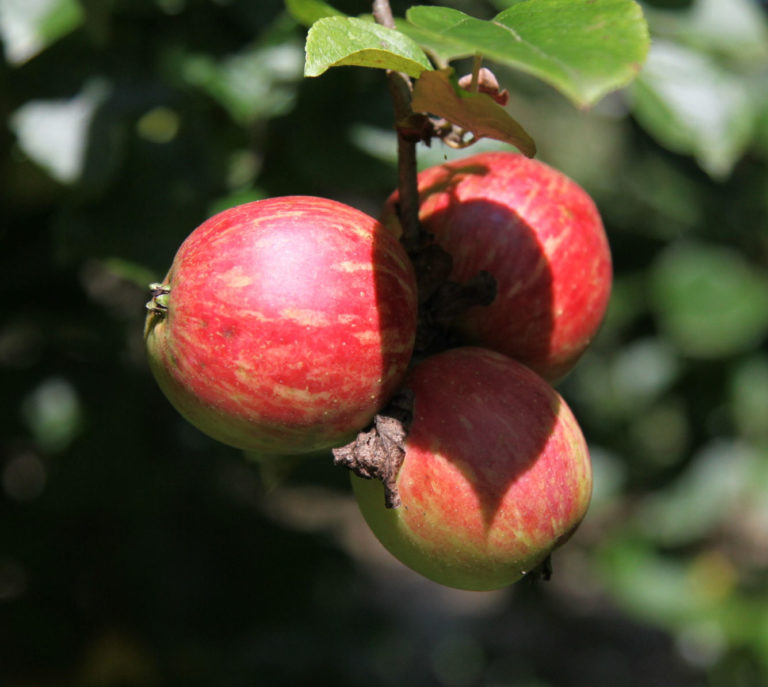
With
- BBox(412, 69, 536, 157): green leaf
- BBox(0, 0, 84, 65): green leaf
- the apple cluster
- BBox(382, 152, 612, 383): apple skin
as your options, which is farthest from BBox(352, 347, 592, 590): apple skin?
BBox(0, 0, 84, 65): green leaf

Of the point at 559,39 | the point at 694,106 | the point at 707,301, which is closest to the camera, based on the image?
the point at 559,39

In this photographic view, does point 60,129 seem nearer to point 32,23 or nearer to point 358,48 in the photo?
point 32,23

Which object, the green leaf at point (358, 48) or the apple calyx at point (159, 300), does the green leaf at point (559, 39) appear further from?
the apple calyx at point (159, 300)

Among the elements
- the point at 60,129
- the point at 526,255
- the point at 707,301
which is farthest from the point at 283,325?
the point at 707,301

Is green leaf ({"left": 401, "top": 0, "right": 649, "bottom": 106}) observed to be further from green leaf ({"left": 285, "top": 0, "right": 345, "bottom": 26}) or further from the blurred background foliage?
the blurred background foliage

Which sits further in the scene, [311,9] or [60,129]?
[60,129]

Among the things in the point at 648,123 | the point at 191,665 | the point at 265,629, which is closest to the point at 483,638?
the point at 265,629

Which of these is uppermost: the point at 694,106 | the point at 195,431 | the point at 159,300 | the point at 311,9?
the point at 311,9

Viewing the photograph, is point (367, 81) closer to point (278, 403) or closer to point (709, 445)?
point (278, 403)
